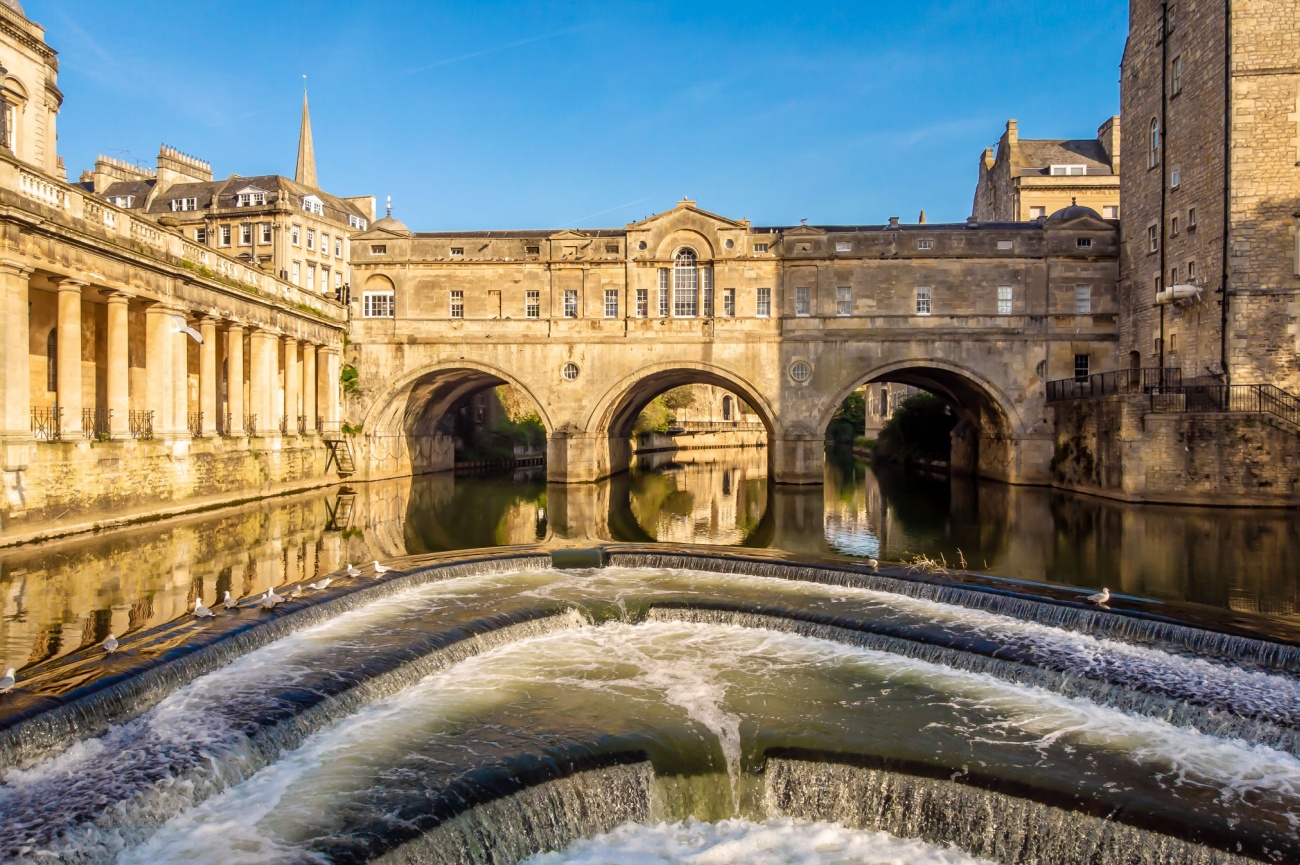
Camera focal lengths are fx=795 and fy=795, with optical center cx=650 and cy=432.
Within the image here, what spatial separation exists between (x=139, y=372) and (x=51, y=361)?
6.74ft

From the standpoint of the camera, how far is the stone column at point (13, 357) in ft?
52.2

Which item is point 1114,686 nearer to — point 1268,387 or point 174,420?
point 1268,387

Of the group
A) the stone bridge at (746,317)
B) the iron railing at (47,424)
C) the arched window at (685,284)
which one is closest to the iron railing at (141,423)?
the iron railing at (47,424)

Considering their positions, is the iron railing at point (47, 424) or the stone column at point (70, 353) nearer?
the iron railing at point (47, 424)

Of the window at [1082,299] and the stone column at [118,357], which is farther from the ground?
the window at [1082,299]

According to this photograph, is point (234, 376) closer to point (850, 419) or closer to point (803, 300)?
point (803, 300)

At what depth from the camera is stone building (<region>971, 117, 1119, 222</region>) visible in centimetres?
4431

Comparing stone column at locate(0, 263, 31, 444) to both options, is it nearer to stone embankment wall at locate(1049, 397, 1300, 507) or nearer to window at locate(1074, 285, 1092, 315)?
stone embankment wall at locate(1049, 397, 1300, 507)

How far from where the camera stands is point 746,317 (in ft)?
103

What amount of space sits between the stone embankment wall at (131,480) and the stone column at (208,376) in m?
0.73

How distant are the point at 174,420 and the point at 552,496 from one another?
1240 cm

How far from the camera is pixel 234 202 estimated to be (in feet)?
167

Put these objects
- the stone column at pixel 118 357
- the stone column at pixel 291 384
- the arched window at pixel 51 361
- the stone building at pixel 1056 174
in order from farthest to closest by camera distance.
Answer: the stone building at pixel 1056 174 < the stone column at pixel 291 384 < the arched window at pixel 51 361 < the stone column at pixel 118 357

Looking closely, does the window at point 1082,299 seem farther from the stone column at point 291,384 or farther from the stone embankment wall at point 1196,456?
the stone column at point 291,384
